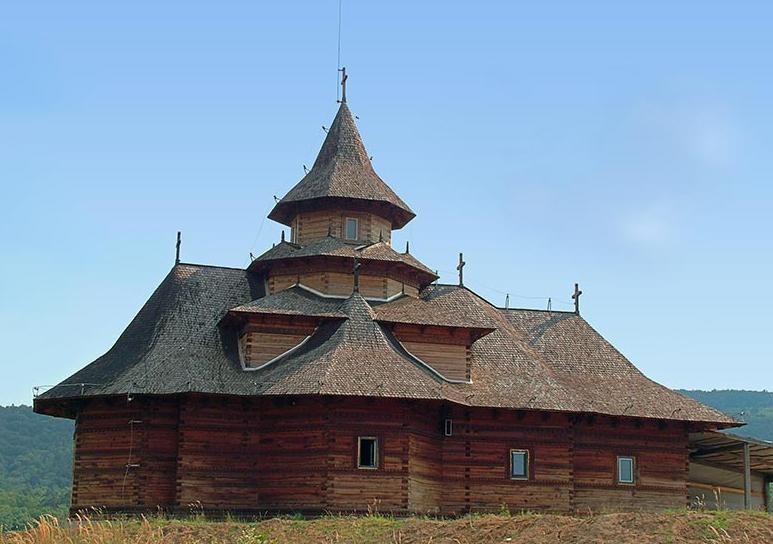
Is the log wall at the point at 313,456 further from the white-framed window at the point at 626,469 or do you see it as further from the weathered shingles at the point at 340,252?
the weathered shingles at the point at 340,252

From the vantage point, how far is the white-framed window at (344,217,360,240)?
3846 cm

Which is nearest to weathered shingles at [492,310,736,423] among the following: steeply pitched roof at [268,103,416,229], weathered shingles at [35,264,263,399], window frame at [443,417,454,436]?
window frame at [443,417,454,436]

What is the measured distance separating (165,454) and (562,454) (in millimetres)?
12202

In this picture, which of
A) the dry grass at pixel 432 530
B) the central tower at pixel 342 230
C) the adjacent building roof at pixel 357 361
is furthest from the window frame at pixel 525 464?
the central tower at pixel 342 230

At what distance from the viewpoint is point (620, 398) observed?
36.2 meters

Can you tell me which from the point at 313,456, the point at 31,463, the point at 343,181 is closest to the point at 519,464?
the point at 313,456

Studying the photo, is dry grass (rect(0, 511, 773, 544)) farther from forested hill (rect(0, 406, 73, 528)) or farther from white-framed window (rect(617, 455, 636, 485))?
forested hill (rect(0, 406, 73, 528))

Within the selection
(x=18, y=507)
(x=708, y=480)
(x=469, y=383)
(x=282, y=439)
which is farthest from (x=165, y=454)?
(x=18, y=507)

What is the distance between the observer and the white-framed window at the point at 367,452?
31.4 metres

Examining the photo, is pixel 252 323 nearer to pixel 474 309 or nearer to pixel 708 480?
pixel 474 309

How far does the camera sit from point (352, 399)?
3144 cm

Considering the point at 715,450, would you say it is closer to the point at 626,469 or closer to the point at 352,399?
the point at 626,469

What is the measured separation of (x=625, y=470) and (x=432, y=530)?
1236cm

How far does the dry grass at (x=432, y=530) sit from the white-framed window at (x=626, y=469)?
32.7 feet
